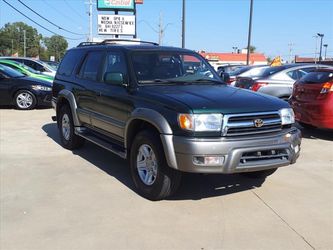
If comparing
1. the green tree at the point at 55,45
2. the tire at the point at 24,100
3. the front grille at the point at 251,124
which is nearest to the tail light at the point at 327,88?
the front grille at the point at 251,124

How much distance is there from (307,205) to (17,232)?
322 cm

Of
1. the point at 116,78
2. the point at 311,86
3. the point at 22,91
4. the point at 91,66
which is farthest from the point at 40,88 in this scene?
the point at 116,78

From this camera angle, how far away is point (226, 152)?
4484mm

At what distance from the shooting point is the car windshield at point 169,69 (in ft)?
18.7

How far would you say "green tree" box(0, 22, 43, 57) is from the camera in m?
127

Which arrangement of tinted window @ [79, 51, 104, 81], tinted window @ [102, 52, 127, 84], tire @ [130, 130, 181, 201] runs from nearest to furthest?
1. tire @ [130, 130, 181, 201]
2. tinted window @ [102, 52, 127, 84]
3. tinted window @ [79, 51, 104, 81]

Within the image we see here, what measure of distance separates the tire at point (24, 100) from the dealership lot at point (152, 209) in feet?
22.1

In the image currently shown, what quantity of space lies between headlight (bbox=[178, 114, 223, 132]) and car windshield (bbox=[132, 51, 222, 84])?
4.17 ft

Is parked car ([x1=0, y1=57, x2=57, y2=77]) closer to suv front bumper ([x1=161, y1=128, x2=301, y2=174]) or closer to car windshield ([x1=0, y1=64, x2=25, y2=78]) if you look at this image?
car windshield ([x1=0, y1=64, x2=25, y2=78])

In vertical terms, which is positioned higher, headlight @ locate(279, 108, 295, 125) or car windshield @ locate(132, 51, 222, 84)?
car windshield @ locate(132, 51, 222, 84)

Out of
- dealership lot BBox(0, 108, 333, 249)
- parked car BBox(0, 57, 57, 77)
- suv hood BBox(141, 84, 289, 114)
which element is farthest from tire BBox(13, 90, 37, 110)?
suv hood BBox(141, 84, 289, 114)

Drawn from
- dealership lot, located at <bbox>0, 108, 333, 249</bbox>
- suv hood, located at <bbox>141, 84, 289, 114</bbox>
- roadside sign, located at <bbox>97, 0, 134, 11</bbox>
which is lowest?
dealership lot, located at <bbox>0, 108, 333, 249</bbox>

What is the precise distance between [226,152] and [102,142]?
234 cm

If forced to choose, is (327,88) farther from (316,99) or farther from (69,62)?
(69,62)
